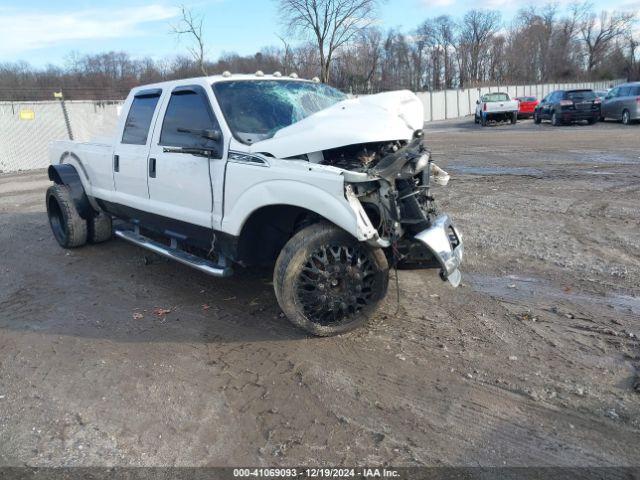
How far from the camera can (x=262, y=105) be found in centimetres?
477

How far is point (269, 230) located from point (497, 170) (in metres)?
8.67

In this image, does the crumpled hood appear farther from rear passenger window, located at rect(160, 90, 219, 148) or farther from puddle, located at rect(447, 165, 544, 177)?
puddle, located at rect(447, 165, 544, 177)

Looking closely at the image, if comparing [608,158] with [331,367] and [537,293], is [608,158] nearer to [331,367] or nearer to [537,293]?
[537,293]

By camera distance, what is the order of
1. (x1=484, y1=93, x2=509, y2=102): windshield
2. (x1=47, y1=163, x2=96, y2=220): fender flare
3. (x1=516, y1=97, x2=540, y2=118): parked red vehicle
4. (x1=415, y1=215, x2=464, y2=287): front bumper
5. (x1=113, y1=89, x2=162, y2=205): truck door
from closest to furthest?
(x1=415, y1=215, x2=464, y2=287): front bumper < (x1=113, y1=89, x2=162, y2=205): truck door < (x1=47, y1=163, x2=96, y2=220): fender flare < (x1=484, y1=93, x2=509, y2=102): windshield < (x1=516, y1=97, x2=540, y2=118): parked red vehicle

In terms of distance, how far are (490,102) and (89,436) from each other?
28.1 metres

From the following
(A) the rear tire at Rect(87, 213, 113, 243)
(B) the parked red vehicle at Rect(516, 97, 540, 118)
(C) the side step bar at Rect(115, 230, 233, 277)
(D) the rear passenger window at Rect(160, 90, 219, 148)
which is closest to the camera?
(C) the side step bar at Rect(115, 230, 233, 277)

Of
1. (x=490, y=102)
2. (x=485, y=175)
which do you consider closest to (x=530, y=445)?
(x=485, y=175)

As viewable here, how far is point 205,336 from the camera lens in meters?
4.30

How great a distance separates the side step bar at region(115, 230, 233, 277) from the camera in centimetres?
452

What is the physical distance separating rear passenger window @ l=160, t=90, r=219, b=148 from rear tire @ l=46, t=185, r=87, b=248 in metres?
2.27

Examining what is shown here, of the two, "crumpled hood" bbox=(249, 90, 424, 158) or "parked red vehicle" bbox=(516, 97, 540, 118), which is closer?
"crumpled hood" bbox=(249, 90, 424, 158)

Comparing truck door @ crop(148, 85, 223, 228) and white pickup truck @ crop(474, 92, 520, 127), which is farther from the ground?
white pickup truck @ crop(474, 92, 520, 127)

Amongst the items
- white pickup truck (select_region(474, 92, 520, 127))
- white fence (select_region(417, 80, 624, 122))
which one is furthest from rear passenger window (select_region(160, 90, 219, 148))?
white fence (select_region(417, 80, 624, 122))

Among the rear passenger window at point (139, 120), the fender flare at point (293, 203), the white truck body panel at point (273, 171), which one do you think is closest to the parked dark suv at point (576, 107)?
the white truck body panel at point (273, 171)
